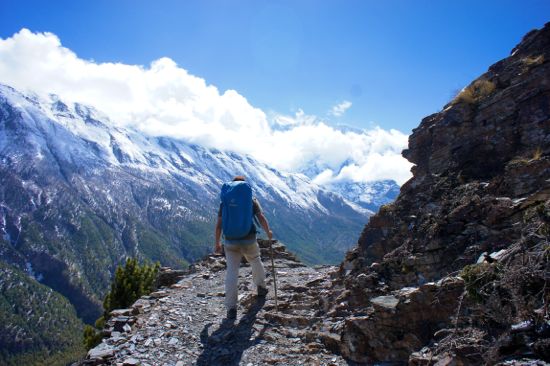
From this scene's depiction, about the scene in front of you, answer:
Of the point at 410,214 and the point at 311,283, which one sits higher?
the point at 410,214

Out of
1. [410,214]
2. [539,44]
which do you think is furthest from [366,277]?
[539,44]

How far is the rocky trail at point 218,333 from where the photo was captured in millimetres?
10477

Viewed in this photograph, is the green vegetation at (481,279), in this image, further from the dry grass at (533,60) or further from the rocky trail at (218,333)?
the dry grass at (533,60)

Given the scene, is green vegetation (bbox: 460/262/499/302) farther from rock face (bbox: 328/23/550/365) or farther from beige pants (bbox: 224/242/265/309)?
beige pants (bbox: 224/242/265/309)

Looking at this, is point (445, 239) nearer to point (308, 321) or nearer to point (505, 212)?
point (505, 212)

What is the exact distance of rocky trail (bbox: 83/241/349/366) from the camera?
34.4 feet

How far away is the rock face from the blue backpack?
13.1ft

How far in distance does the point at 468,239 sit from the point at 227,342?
24.9 ft

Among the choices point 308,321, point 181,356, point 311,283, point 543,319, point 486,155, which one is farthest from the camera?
point 311,283

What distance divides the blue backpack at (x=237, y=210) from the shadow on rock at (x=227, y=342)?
2.86 meters

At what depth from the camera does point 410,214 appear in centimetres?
1555

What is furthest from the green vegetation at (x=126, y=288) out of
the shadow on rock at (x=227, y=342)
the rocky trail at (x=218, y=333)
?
the shadow on rock at (x=227, y=342)

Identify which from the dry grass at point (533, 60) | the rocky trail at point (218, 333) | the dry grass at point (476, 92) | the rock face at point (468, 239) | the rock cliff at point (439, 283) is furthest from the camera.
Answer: the dry grass at point (476, 92)

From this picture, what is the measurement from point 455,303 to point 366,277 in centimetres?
435
